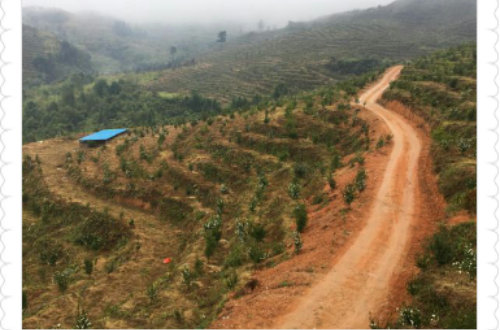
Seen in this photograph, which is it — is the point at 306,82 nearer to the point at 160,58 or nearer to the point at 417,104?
the point at 417,104

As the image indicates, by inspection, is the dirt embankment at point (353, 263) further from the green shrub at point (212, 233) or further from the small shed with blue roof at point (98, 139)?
the small shed with blue roof at point (98, 139)

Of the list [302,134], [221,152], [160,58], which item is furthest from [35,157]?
[160,58]

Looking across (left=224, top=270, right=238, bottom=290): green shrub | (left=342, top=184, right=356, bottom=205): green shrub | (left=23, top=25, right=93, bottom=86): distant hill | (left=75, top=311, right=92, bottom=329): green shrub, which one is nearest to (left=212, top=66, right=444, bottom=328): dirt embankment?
(left=342, top=184, right=356, bottom=205): green shrub

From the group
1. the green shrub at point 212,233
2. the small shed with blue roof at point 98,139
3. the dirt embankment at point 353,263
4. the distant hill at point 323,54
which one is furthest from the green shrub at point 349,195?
the distant hill at point 323,54

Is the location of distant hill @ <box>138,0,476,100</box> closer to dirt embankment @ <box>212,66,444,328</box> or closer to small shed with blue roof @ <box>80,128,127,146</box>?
small shed with blue roof @ <box>80,128,127,146</box>

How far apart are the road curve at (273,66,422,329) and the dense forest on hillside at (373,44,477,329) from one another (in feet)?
2.70

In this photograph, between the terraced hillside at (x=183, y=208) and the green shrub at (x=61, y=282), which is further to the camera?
the green shrub at (x=61, y=282)

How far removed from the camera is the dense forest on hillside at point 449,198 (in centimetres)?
831

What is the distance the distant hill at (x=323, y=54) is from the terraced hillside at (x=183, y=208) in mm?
40978

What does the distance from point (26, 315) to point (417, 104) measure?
29.9m

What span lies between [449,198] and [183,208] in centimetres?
1732

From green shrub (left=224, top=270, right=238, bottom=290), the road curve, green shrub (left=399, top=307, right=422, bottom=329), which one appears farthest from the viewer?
green shrub (left=224, top=270, right=238, bottom=290)

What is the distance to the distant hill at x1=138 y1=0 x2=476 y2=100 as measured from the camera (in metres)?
72.2
